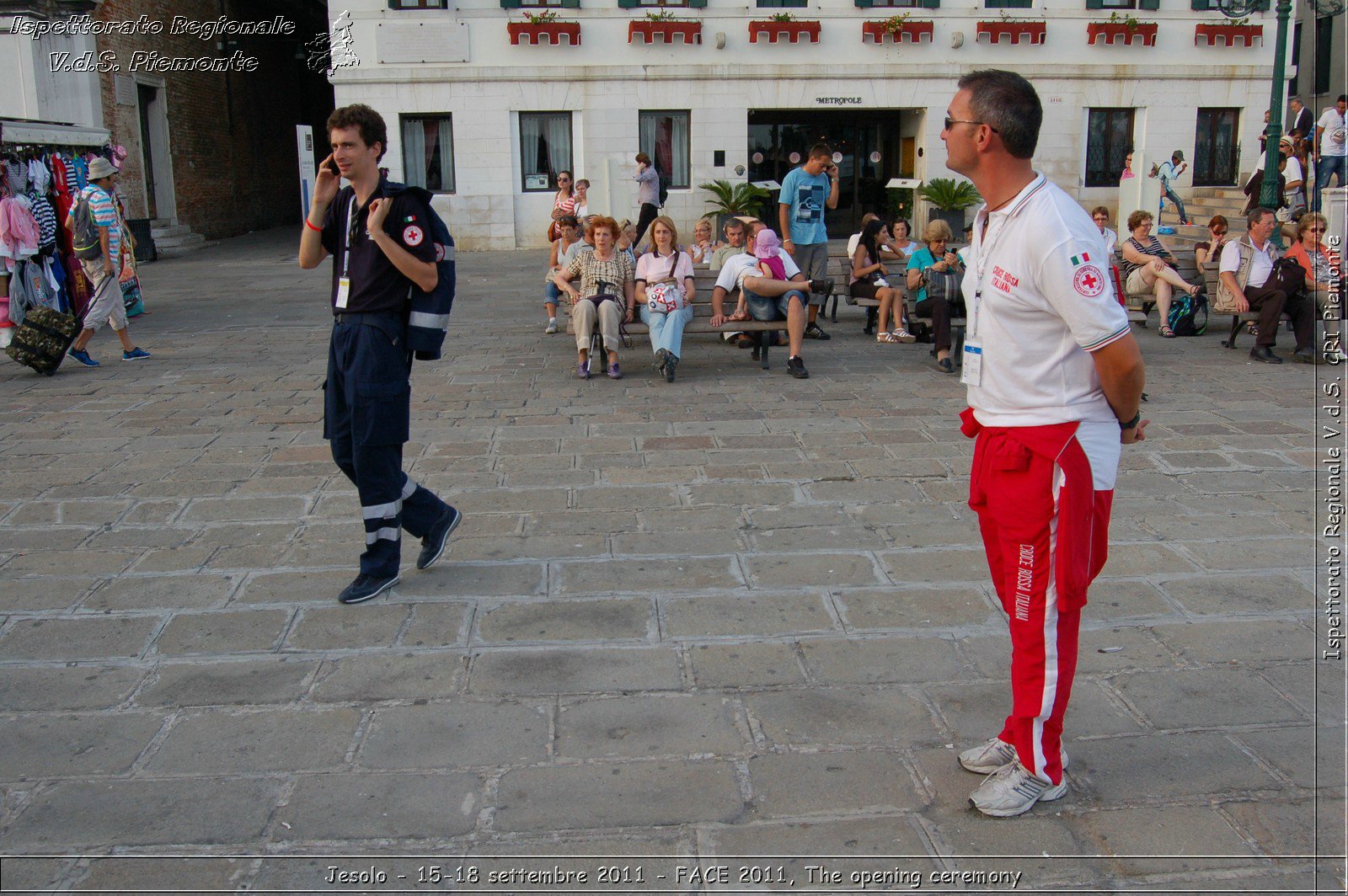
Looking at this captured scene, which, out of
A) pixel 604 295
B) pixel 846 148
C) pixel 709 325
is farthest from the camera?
pixel 846 148

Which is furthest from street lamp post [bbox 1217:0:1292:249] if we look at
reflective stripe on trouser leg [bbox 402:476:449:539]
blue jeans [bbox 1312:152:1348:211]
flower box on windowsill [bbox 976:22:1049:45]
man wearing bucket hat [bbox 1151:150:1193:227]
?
reflective stripe on trouser leg [bbox 402:476:449:539]

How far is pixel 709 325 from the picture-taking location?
9.93m

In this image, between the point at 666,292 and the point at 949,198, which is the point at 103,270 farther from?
the point at 949,198

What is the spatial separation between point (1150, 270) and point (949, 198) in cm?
1204

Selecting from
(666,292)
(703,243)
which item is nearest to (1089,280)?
(666,292)

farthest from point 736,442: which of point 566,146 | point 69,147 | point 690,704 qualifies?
point 566,146

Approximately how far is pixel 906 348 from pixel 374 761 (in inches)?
326

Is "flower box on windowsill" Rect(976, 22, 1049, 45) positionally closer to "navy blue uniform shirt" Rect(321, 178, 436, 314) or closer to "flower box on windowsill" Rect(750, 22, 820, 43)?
"flower box on windowsill" Rect(750, 22, 820, 43)

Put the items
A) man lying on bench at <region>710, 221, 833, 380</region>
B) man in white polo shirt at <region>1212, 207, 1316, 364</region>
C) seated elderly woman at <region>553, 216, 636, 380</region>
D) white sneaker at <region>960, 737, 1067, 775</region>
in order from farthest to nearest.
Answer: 1. man in white polo shirt at <region>1212, 207, 1316, 364</region>
2. man lying on bench at <region>710, 221, 833, 380</region>
3. seated elderly woman at <region>553, 216, 636, 380</region>
4. white sneaker at <region>960, 737, 1067, 775</region>

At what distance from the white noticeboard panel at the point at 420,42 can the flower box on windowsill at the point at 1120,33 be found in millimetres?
12775

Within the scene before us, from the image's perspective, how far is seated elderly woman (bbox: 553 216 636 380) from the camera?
9469mm

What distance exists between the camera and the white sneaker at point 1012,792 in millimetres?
3049

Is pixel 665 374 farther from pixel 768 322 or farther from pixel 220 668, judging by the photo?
pixel 220 668

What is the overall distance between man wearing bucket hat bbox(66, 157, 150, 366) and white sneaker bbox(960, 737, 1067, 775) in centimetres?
941
